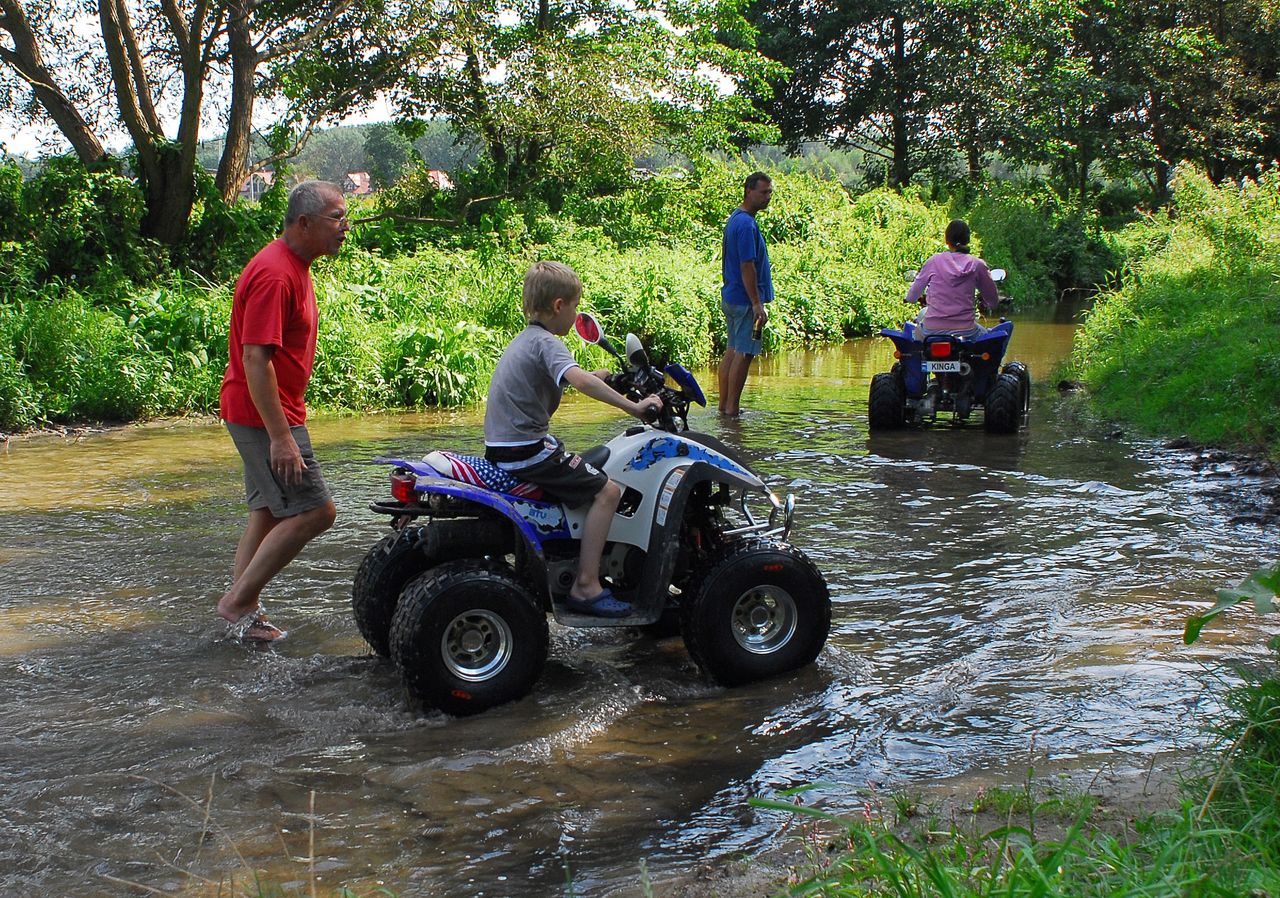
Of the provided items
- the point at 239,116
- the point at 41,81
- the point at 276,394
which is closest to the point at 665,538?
the point at 276,394

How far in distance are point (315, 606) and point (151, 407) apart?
269 inches

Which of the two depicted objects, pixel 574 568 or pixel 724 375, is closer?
pixel 574 568

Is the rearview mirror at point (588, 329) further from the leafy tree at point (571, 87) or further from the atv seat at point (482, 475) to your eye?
the leafy tree at point (571, 87)

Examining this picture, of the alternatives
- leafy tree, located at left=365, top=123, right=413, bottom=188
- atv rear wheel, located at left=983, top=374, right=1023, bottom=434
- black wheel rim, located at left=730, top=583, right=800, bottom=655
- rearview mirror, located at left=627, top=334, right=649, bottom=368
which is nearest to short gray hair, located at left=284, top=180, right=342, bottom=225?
rearview mirror, located at left=627, top=334, right=649, bottom=368

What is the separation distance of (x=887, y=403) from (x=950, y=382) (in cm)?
63

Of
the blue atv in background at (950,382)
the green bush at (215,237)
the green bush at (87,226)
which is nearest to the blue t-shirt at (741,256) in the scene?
the blue atv in background at (950,382)

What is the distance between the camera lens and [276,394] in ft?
18.0

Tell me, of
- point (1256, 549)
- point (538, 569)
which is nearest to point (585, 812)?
point (538, 569)

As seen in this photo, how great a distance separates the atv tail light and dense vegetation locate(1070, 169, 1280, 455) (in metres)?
6.39

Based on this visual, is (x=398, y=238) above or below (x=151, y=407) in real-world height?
above

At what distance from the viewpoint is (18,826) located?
3984 millimetres

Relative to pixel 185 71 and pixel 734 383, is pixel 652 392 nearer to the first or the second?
pixel 734 383

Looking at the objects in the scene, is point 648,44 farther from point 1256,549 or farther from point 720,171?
point 1256,549

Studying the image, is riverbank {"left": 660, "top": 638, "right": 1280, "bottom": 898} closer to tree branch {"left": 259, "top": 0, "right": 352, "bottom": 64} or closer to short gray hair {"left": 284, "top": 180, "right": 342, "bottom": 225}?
short gray hair {"left": 284, "top": 180, "right": 342, "bottom": 225}
